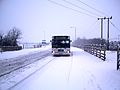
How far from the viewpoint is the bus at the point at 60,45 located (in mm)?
25641

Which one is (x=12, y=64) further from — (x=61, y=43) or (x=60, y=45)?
(x=61, y=43)

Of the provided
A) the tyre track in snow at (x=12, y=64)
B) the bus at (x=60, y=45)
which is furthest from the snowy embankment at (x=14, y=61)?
the bus at (x=60, y=45)

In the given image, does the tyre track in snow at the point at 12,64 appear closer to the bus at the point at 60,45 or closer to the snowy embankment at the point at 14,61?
the snowy embankment at the point at 14,61

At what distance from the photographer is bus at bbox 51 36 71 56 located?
25.6 m

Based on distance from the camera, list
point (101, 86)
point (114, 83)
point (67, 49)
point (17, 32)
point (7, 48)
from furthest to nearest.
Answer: point (17, 32) → point (7, 48) → point (67, 49) → point (114, 83) → point (101, 86)

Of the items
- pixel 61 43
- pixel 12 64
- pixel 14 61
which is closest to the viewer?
pixel 12 64

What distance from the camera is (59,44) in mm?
26000

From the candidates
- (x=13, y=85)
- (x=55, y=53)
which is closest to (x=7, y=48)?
(x=55, y=53)

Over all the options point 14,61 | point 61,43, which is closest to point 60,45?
point 61,43

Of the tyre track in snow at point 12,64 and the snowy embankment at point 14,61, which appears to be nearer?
the tyre track in snow at point 12,64

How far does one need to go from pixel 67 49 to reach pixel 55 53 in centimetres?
181

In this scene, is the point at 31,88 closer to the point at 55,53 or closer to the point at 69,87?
the point at 69,87

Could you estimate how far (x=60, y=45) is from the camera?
25.9 m

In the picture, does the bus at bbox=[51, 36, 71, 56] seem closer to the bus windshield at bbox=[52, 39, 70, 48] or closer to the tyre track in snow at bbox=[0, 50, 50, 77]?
the bus windshield at bbox=[52, 39, 70, 48]
